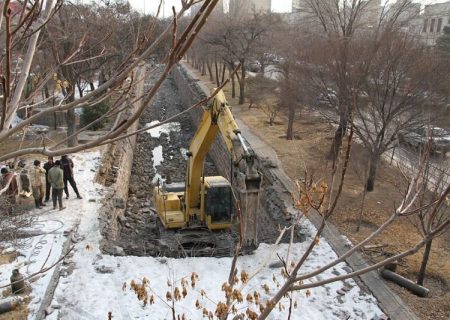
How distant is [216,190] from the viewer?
1176cm

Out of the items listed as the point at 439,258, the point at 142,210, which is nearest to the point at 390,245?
the point at 439,258

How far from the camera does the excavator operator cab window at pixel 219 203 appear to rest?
11758 mm

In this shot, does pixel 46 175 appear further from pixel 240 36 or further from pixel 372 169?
pixel 240 36

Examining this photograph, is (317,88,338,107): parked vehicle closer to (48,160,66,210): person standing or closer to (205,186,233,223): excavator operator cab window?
(205,186,233,223): excavator operator cab window

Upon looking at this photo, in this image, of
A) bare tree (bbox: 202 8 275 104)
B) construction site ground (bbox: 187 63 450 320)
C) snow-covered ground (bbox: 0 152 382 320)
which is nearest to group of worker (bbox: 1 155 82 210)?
snow-covered ground (bbox: 0 152 382 320)

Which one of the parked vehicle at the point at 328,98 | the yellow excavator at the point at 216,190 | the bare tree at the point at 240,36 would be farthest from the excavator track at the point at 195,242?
the bare tree at the point at 240,36

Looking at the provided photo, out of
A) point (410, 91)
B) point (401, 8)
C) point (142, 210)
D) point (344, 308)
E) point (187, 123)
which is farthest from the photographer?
point (187, 123)

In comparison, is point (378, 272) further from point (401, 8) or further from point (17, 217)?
point (401, 8)

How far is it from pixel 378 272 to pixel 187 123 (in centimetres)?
2263

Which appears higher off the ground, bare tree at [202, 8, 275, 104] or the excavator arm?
bare tree at [202, 8, 275, 104]

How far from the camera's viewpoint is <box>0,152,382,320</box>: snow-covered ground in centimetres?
889

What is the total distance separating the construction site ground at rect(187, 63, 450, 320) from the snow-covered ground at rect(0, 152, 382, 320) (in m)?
1.26

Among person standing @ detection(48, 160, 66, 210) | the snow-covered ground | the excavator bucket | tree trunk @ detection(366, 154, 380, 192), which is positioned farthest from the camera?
tree trunk @ detection(366, 154, 380, 192)

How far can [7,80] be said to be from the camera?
92.4 inches
